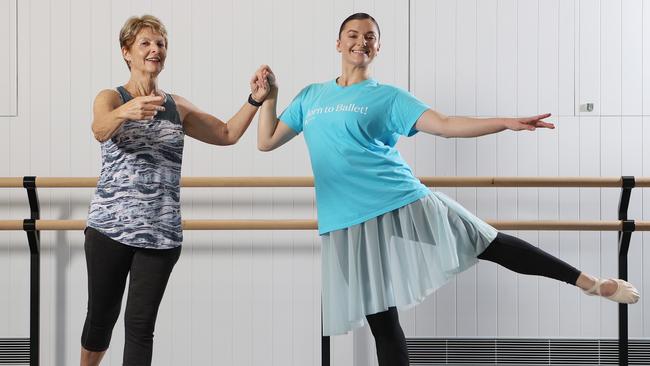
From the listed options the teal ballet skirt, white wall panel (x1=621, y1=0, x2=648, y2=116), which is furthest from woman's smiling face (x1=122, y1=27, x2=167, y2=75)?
white wall panel (x1=621, y1=0, x2=648, y2=116)

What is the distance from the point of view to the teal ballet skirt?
92.4 inches

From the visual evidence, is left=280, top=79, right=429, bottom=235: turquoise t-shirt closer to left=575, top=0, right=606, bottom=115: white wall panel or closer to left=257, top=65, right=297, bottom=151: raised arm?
left=257, top=65, right=297, bottom=151: raised arm

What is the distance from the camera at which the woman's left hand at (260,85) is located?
8.16ft

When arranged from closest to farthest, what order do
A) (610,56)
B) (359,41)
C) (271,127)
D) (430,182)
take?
(359,41) → (271,127) → (430,182) → (610,56)

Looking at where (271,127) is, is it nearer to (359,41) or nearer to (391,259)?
(359,41)

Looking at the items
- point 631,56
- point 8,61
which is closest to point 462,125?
point 631,56

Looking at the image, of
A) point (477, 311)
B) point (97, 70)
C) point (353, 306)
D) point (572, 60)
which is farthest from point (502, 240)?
point (97, 70)

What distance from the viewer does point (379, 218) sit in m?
2.36

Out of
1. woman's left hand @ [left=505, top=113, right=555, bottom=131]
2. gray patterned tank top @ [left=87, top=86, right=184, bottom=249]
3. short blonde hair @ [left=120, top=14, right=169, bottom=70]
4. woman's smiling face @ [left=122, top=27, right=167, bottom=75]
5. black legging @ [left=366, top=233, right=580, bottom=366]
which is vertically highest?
short blonde hair @ [left=120, top=14, right=169, bottom=70]

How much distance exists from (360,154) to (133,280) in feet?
2.43

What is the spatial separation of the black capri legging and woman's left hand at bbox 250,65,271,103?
0.59 metres

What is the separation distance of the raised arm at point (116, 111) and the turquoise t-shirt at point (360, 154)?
0.50 metres

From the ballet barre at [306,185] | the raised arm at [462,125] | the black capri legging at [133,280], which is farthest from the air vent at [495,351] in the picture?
the black capri legging at [133,280]

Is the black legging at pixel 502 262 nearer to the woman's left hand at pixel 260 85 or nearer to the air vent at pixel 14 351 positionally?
the woman's left hand at pixel 260 85
